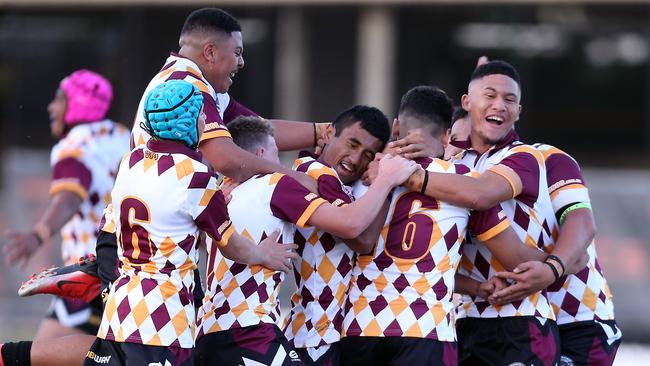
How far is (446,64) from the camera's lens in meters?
19.3

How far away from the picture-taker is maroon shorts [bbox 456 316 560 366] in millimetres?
5547

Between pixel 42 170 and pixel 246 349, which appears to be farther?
pixel 42 170

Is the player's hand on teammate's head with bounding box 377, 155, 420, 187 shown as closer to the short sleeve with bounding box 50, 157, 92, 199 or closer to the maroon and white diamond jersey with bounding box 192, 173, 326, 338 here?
the maroon and white diamond jersey with bounding box 192, 173, 326, 338

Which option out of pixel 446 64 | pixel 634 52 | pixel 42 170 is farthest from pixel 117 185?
pixel 634 52

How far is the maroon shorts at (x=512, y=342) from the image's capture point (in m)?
5.55

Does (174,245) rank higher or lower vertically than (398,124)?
lower

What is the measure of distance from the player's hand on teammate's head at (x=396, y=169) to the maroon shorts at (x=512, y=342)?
90cm

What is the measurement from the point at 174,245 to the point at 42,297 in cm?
943

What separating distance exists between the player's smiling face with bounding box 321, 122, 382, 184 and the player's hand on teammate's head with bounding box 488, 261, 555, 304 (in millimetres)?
828

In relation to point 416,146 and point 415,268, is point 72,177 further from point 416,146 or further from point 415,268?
point 415,268

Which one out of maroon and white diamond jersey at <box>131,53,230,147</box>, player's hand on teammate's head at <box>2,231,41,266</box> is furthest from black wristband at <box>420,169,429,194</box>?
player's hand on teammate's head at <box>2,231,41,266</box>

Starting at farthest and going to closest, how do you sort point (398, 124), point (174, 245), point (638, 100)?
point (638, 100) < point (398, 124) < point (174, 245)

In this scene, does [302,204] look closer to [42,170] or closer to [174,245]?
[174,245]

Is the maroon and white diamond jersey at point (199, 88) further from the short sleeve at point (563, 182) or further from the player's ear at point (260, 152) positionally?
the short sleeve at point (563, 182)
